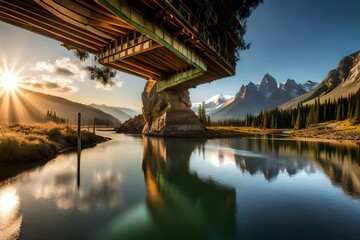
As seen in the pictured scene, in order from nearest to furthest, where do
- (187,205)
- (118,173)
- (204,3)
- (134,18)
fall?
(187,205) → (118,173) → (134,18) → (204,3)

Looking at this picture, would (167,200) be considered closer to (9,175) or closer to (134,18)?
(9,175)

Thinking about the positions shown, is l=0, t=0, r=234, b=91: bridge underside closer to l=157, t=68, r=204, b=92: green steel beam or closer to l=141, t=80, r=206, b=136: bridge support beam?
l=157, t=68, r=204, b=92: green steel beam

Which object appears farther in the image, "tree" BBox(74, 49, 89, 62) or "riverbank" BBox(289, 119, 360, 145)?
"riverbank" BBox(289, 119, 360, 145)

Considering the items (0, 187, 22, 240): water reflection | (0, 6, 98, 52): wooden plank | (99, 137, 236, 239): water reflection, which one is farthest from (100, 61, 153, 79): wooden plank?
(0, 187, 22, 240): water reflection

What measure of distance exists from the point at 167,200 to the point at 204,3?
19405 mm

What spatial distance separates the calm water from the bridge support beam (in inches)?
1182

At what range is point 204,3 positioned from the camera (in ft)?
64.4

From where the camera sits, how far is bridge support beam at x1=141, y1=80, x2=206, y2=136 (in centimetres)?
4197

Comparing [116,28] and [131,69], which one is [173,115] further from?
[116,28]

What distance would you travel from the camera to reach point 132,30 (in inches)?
733

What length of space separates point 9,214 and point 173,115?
3686cm

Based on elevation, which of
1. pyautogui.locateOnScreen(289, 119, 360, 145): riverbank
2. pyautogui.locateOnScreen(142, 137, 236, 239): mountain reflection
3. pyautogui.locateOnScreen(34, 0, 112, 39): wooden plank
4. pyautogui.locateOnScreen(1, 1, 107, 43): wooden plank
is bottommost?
pyautogui.locateOnScreen(142, 137, 236, 239): mountain reflection

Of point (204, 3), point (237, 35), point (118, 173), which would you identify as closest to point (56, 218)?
point (118, 173)

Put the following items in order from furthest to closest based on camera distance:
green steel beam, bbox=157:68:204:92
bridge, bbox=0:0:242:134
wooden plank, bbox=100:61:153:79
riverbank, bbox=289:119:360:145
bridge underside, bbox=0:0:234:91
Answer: riverbank, bbox=289:119:360:145, green steel beam, bbox=157:68:204:92, wooden plank, bbox=100:61:153:79, bridge, bbox=0:0:242:134, bridge underside, bbox=0:0:234:91
